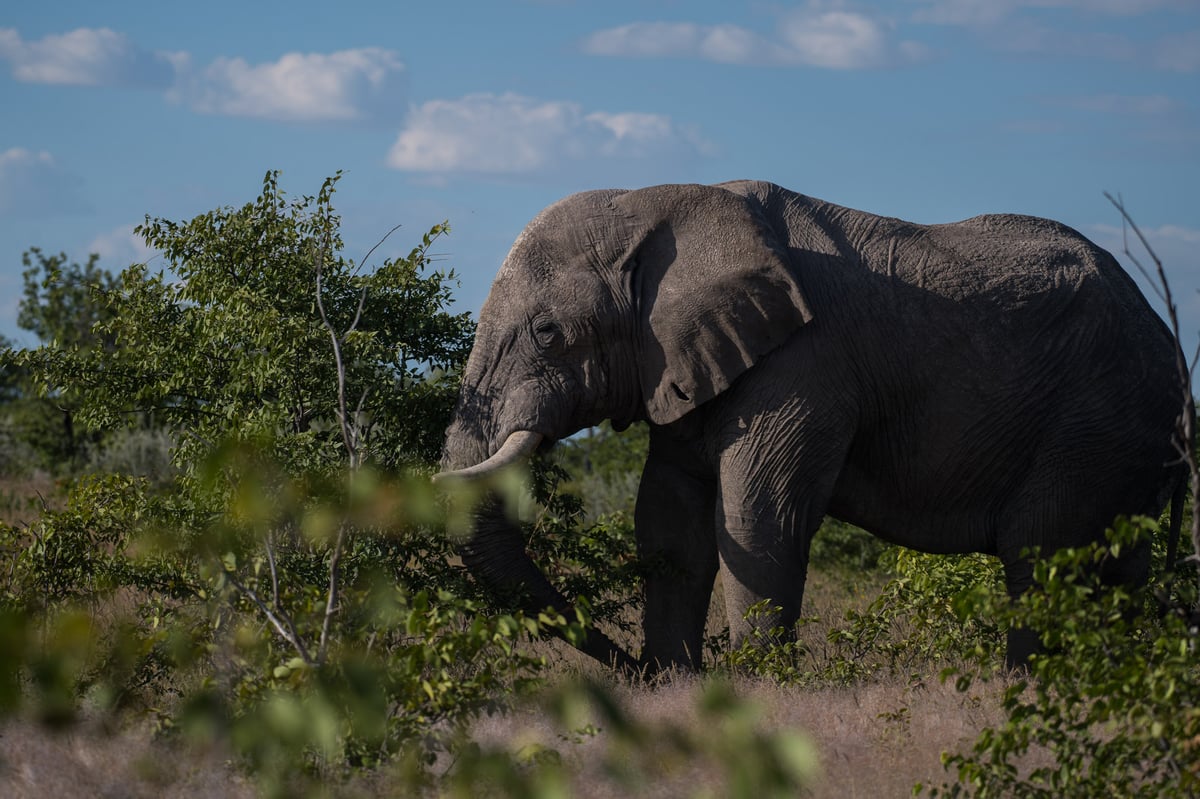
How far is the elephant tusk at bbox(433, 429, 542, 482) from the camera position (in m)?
8.17

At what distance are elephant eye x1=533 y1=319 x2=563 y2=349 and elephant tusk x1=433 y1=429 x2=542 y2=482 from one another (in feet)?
1.66

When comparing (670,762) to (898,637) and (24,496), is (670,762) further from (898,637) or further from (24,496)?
(24,496)

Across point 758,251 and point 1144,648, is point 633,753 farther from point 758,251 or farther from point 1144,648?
point 758,251

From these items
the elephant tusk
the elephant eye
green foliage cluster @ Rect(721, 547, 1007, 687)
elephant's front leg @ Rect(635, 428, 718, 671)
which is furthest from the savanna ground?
the elephant eye

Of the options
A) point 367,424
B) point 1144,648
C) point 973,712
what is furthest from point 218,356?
point 1144,648

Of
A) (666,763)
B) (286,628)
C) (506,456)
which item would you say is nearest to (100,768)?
(286,628)

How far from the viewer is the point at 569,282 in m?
8.52

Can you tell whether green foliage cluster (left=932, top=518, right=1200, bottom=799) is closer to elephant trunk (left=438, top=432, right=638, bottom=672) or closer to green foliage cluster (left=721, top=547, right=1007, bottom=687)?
green foliage cluster (left=721, top=547, right=1007, bottom=687)

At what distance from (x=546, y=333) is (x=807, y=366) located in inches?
57.5

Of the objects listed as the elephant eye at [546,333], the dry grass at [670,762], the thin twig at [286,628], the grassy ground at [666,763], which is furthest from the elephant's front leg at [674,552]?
the thin twig at [286,628]

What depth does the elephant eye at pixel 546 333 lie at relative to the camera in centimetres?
848

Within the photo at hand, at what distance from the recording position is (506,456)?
8305mm

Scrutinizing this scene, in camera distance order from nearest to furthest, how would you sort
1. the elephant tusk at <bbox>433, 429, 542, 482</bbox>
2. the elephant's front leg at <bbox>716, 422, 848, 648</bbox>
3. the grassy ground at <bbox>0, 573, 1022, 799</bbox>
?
the grassy ground at <bbox>0, 573, 1022, 799</bbox> < the elephant tusk at <bbox>433, 429, 542, 482</bbox> < the elephant's front leg at <bbox>716, 422, 848, 648</bbox>

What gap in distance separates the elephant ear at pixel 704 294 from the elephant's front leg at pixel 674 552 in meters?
0.75
